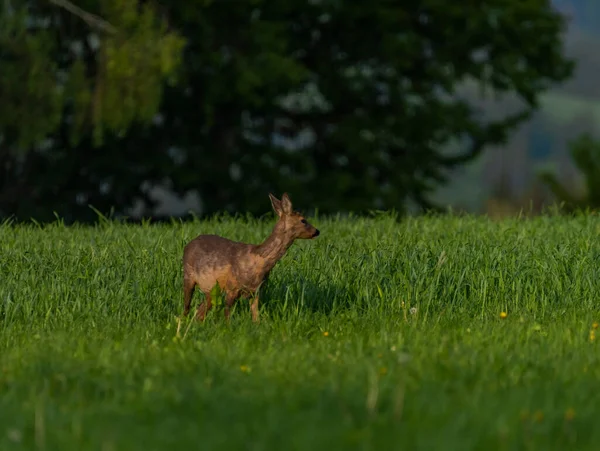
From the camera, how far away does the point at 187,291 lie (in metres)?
8.41

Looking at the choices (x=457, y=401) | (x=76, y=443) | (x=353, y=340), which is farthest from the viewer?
(x=353, y=340)

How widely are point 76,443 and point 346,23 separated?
1926cm

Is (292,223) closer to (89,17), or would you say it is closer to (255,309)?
(255,309)

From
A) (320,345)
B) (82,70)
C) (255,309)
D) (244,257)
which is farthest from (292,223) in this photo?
(82,70)

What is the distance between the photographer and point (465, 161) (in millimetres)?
23969

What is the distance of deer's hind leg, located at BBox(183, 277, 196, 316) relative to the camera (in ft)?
27.3

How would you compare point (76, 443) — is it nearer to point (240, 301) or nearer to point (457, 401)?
point (457, 401)

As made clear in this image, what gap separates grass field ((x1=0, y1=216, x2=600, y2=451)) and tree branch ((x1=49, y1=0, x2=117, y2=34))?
19.8ft

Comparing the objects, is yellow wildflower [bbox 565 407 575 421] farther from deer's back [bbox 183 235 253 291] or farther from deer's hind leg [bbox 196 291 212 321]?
deer's hind leg [bbox 196 291 212 321]

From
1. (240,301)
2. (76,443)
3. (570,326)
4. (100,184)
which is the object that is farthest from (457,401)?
(100,184)

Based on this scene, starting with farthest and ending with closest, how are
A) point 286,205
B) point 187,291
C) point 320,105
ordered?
point 320,105 → point 187,291 → point 286,205

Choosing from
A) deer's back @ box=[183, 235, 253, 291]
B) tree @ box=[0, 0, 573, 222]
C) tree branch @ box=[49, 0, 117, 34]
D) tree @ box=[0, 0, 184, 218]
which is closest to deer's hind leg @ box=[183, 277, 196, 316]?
deer's back @ box=[183, 235, 253, 291]

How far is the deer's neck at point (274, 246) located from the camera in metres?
7.87

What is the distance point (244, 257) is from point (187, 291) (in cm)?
74
